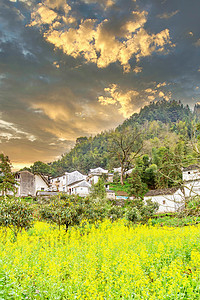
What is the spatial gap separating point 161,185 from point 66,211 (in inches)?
1455

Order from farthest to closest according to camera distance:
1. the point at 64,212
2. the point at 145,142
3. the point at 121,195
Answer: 1. the point at 145,142
2. the point at 121,195
3. the point at 64,212

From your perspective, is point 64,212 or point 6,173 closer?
point 64,212

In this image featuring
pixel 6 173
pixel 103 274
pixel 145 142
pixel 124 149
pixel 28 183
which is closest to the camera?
pixel 103 274

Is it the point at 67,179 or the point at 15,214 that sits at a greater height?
the point at 67,179

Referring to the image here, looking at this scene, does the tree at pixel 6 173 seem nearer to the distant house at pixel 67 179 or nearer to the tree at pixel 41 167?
the distant house at pixel 67 179

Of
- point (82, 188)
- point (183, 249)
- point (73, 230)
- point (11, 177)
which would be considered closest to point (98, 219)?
point (73, 230)

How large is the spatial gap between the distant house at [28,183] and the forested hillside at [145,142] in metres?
24.1

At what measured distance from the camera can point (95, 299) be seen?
370 centimetres

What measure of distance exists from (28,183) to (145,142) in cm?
4634

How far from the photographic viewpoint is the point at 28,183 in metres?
51.8

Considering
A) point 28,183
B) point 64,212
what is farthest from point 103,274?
point 28,183

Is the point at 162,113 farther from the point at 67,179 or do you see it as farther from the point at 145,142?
the point at 67,179

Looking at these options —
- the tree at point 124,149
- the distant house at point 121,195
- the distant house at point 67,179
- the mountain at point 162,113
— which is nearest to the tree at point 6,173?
the distant house at point 121,195

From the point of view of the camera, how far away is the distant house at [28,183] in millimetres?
50969
